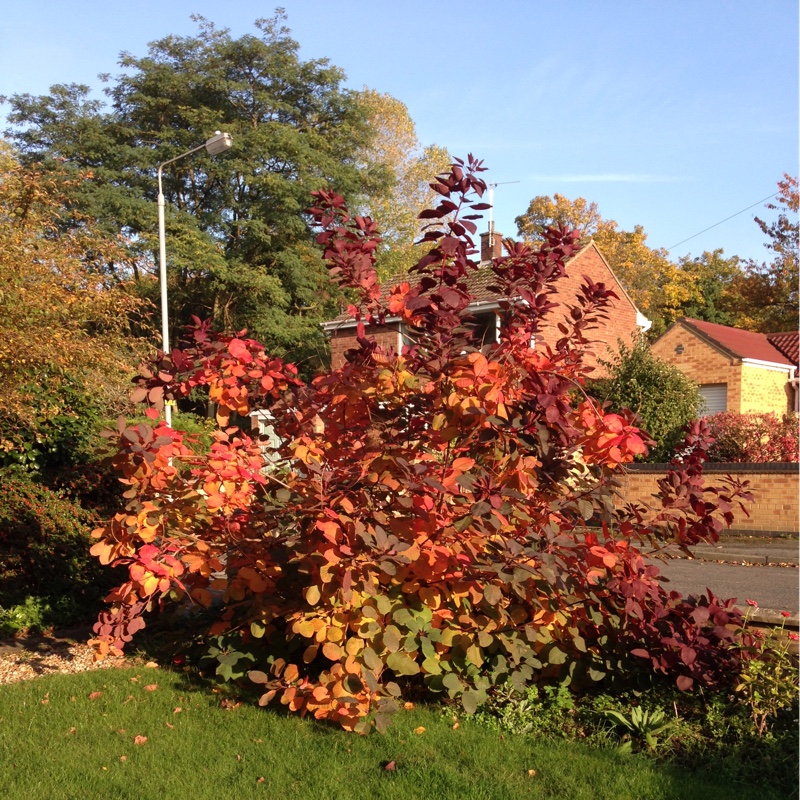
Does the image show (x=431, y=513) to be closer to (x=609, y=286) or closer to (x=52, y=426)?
(x=52, y=426)

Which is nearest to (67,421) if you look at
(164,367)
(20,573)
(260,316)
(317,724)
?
(20,573)

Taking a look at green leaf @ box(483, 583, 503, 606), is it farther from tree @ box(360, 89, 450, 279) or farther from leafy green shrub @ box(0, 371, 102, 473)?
tree @ box(360, 89, 450, 279)

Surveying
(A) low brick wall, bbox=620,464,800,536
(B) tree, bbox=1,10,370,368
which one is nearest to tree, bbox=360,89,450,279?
(B) tree, bbox=1,10,370,368

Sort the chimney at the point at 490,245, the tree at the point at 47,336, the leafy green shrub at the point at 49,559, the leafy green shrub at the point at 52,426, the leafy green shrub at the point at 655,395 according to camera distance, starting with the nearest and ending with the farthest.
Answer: the tree at the point at 47,336, the leafy green shrub at the point at 49,559, the leafy green shrub at the point at 52,426, the leafy green shrub at the point at 655,395, the chimney at the point at 490,245

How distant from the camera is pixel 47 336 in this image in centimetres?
686

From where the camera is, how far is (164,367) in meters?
5.10

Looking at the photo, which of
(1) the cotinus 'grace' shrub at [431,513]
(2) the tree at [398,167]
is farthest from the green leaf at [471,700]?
(2) the tree at [398,167]

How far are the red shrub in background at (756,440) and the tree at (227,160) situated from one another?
1758 cm

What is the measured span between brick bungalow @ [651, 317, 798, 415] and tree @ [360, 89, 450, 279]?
12691 mm

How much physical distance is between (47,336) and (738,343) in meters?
24.6

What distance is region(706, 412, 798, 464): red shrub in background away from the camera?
15.7 meters

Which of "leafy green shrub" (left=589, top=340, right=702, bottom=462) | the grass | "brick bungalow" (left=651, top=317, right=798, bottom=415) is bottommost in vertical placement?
the grass

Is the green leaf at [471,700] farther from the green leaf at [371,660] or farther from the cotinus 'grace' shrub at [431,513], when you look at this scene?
the green leaf at [371,660]

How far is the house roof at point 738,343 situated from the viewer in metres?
26.1
